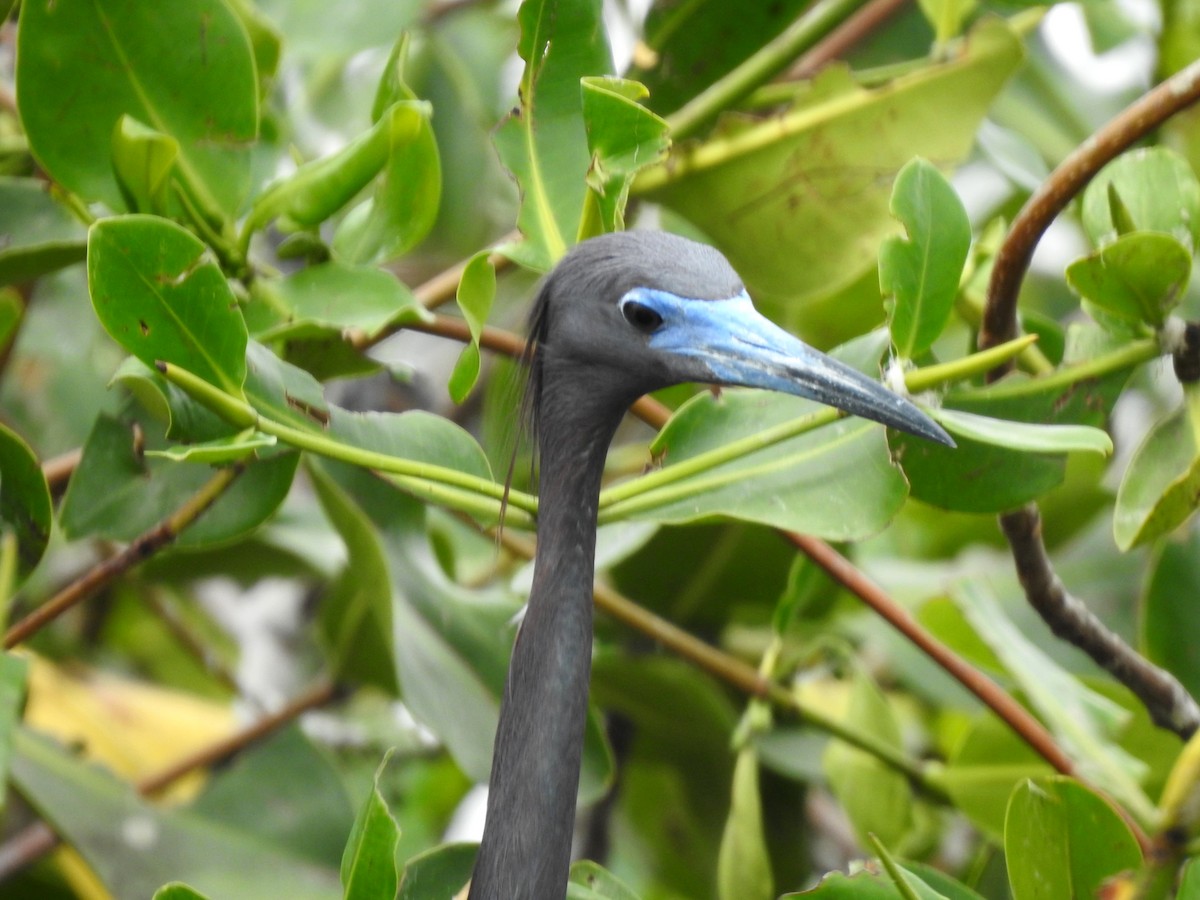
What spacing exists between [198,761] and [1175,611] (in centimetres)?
126

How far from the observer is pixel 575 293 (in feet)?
3.56

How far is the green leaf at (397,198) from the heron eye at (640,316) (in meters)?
0.21

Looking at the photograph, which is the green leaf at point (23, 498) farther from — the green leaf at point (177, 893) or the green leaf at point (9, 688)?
the green leaf at point (177, 893)

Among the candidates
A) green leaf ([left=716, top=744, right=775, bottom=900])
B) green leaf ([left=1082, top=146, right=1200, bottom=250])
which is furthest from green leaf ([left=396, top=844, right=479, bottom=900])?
green leaf ([left=1082, top=146, right=1200, bottom=250])

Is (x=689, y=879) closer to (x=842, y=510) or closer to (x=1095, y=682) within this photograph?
(x=1095, y=682)

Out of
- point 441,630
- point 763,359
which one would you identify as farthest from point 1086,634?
point 441,630

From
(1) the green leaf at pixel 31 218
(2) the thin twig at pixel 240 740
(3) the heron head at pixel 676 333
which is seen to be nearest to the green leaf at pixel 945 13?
(3) the heron head at pixel 676 333

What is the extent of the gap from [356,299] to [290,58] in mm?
886

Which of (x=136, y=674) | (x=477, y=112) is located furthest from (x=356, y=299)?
(x=136, y=674)

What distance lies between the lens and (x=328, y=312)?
3.77 ft

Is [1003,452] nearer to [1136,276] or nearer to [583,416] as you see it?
[1136,276]

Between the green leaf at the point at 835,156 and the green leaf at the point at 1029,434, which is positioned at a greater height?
the green leaf at the point at 835,156

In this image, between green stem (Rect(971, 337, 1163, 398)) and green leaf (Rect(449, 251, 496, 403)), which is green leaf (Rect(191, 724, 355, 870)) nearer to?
green leaf (Rect(449, 251, 496, 403))

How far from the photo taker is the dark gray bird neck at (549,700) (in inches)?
38.3
